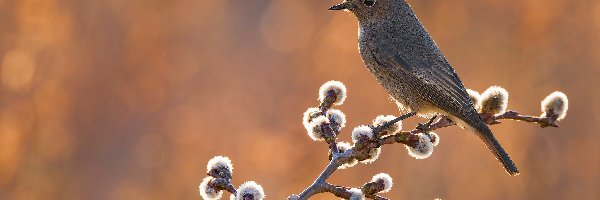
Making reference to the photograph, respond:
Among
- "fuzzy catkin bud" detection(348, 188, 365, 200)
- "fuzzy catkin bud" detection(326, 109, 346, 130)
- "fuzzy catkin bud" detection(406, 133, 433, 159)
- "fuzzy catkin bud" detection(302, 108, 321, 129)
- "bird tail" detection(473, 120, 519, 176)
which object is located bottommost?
"fuzzy catkin bud" detection(348, 188, 365, 200)

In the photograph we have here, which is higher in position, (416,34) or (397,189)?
(397,189)

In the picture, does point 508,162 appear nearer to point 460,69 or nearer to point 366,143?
point 366,143

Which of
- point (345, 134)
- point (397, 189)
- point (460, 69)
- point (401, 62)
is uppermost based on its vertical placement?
point (460, 69)

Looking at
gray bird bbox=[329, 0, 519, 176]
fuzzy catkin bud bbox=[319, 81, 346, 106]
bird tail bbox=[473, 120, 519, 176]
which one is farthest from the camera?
gray bird bbox=[329, 0, 519, 176]

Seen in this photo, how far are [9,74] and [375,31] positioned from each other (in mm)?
4590

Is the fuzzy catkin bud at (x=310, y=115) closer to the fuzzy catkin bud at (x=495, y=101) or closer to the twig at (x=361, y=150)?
the twig at (x=361, y=150)

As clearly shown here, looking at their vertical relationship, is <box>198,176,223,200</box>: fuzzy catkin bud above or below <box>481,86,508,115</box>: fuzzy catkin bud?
below

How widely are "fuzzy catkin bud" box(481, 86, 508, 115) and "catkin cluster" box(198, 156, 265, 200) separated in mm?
1233

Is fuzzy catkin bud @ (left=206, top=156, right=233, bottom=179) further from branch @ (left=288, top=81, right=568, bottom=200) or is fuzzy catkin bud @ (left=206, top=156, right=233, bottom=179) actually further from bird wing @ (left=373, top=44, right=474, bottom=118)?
bird wing @ (left=373, top=44, right=474, bottom=118)

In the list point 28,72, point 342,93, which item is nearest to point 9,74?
point 28,72

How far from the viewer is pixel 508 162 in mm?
4184

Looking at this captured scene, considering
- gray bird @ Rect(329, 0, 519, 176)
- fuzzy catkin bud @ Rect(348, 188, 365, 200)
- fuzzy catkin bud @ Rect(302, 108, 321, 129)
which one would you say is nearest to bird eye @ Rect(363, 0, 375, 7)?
gray bird @ Rect(329, 0, 519, 176)

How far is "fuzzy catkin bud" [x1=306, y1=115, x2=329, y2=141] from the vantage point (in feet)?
10.7

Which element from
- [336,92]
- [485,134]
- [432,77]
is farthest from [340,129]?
[432,77]
